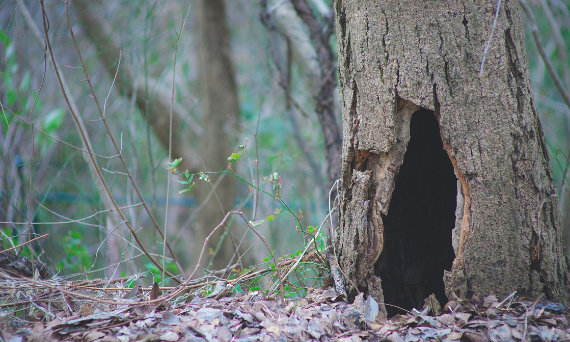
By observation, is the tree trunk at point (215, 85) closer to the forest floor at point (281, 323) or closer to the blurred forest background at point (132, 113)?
the blurred forest background at point (132, 113)

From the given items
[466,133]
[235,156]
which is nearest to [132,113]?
[235,156]

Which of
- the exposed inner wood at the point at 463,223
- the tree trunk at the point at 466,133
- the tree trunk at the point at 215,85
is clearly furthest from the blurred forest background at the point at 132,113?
the exposed inner wood at the point at 463,223

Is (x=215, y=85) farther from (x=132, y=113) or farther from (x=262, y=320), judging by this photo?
(x=262, y=320)

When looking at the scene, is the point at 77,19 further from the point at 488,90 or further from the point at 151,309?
the point at 488,90

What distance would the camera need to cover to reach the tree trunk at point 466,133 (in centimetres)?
222

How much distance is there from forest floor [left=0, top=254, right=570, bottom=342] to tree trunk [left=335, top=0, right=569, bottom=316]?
0.15m

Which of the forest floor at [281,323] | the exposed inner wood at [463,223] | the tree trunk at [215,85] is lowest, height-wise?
the forest floor at [281,323]

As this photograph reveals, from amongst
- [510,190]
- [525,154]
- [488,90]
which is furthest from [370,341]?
[488,90]

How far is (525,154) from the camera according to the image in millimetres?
2242

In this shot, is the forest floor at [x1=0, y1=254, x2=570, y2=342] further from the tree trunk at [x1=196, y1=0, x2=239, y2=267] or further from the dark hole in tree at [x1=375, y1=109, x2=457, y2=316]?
the tree trunk at [x1=196, y1=0, x2=239, y2=267]

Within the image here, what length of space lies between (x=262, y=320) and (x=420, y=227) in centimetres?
158

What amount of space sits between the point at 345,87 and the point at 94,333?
6.03 ft

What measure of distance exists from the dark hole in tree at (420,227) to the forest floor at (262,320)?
78cm

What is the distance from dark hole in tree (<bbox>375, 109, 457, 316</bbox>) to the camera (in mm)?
3021
